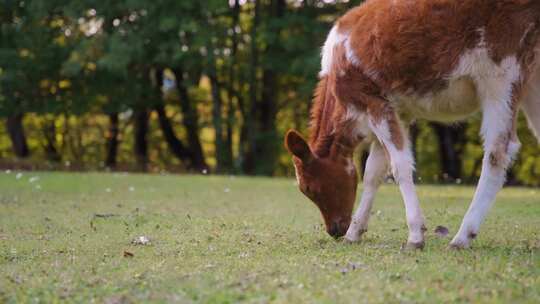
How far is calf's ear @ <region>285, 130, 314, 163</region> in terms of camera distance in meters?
6.91

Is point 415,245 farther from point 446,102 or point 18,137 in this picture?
point 18,137

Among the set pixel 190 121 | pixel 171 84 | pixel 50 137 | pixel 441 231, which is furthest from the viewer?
pixel 50 137

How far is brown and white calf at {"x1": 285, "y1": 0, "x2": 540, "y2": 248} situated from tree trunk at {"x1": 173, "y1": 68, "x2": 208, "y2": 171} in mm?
20929

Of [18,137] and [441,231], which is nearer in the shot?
[441,231]

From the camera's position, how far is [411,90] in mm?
6277

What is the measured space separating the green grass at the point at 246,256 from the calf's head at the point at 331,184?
238mm

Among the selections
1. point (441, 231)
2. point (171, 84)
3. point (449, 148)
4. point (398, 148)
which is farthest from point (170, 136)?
point (398, 148)

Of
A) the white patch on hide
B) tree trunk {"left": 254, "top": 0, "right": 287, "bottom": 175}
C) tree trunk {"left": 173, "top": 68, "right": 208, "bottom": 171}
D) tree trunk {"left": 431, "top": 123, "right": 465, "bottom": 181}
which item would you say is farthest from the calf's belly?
tree trunk {"left": 173, "top": 68, "right": 208, "bottom": 171}

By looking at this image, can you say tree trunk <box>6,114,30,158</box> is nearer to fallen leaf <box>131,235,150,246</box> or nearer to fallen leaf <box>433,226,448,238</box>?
fallen leaf <box>131,235,150,246</box>

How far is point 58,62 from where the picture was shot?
25266 millimetres

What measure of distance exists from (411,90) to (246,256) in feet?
6.16

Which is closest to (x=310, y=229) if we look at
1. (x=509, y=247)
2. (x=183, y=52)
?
(x=509, y=247)

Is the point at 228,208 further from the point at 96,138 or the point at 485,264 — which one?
the point at 96,138

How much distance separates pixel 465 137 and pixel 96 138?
14.5 m
